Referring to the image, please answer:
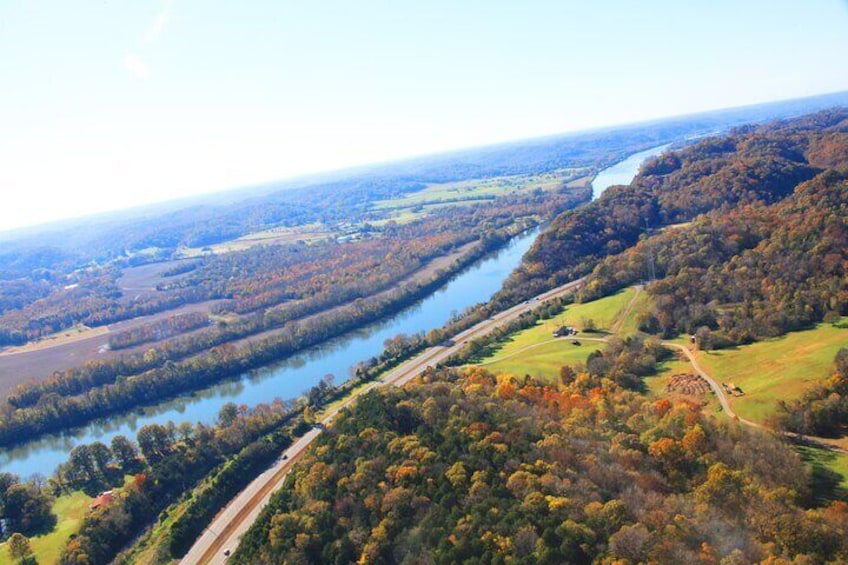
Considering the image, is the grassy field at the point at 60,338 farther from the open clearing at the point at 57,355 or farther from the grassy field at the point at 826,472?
the grassy field at the point at 826,472

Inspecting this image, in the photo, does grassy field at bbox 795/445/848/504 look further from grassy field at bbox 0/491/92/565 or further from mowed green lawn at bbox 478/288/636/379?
grassy field at bbox 0/491/92/565

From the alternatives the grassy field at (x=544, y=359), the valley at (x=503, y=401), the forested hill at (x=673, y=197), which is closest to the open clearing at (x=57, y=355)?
the valley at (x=503, y=401)

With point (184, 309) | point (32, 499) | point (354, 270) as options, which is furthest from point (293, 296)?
point (32, 499)

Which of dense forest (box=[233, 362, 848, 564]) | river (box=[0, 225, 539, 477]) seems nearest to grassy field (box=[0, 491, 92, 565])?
river (box=[0, 225, 539, 477])

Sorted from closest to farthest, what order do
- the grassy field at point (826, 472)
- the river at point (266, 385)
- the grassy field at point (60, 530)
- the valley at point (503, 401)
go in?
the valley at point (503, 401) < the grassy field at point (826, 472) < the grassy field at point (60, 530) < the river at point (266, 385)

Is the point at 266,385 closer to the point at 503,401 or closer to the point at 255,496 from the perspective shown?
the point at 255,496
